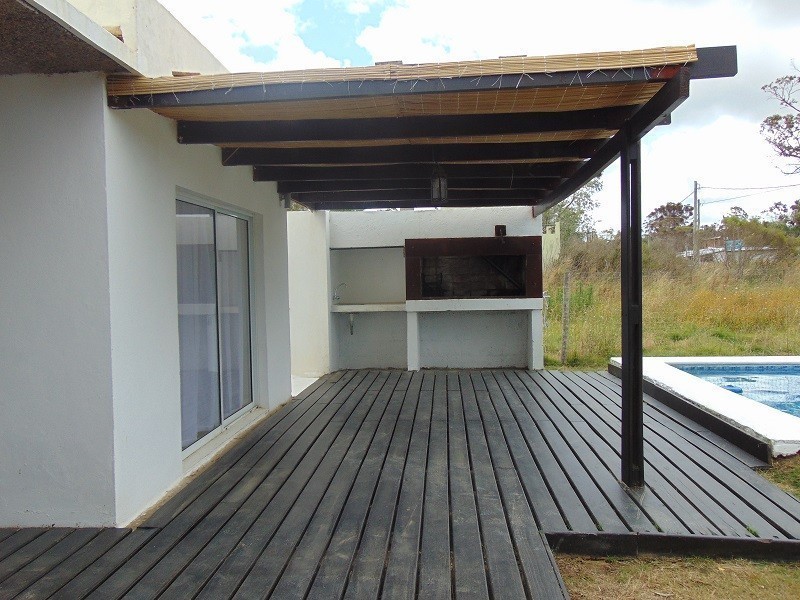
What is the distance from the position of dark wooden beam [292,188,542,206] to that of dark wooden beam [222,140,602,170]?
5.74 ft

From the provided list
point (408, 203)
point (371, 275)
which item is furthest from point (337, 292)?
point (408, 203)

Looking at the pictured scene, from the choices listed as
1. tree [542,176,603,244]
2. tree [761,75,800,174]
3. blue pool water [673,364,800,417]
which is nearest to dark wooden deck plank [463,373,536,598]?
blue pool water [673,364,800,417]

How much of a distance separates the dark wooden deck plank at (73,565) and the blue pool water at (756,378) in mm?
6055

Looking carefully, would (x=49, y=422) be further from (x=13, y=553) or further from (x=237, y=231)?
(x=237, y=231)

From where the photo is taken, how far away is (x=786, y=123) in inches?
506

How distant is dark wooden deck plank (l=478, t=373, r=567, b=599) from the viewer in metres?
2.23

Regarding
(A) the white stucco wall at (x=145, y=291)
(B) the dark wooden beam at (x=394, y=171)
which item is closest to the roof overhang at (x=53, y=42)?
(A) the white stucco wall at (x=145, y=291)

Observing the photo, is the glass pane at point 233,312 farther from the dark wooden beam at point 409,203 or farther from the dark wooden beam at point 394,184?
the dark wooden beam at point 409,203

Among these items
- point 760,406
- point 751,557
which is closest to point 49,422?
point 751,557

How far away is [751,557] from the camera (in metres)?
2.55

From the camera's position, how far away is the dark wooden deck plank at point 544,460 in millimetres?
2822

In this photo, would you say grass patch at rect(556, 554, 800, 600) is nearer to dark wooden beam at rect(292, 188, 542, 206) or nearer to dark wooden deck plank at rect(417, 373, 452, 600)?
dark wooden deck plank at rect(417, 373, 452, 600)

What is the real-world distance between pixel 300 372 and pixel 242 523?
4.75 metres

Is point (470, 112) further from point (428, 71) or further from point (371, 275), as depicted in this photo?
point (371, 275)
